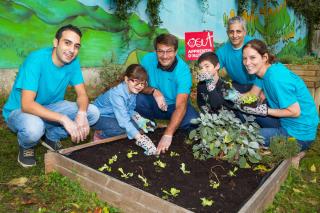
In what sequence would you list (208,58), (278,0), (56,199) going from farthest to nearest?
(278,0) → (208,58) → (56,199)

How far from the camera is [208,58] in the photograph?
3.90m

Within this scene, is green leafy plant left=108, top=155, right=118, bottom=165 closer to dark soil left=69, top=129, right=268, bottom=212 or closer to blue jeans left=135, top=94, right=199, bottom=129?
dark soil left=69, top=129, right=268, bottom=212

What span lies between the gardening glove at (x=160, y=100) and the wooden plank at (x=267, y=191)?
1487 mm

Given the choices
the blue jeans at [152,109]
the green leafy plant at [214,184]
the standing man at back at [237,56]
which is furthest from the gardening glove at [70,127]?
the standing man at back at [237,56]

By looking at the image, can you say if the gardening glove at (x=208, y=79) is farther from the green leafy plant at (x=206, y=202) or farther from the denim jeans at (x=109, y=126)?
the green leafy plant at (x=206, y=202)

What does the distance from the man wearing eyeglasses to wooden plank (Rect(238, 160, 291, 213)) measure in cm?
113

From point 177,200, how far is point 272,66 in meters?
1.82

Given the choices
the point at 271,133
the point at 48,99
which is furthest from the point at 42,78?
the point at 271,133

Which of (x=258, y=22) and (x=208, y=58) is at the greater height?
(x=258, y=22)

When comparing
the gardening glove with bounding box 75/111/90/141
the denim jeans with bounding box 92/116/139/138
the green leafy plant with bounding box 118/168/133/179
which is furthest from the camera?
the denim jeans with bounding box 92/116/139/138

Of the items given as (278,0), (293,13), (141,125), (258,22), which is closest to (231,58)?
(141,125)

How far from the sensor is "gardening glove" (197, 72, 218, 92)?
3895 millimetres

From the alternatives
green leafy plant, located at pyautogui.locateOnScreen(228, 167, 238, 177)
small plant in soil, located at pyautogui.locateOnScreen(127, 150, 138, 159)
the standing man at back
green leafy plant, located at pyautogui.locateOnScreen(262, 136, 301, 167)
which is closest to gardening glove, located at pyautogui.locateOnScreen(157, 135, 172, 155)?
small plant in soil, located at pyautogui.locateOnScreen(127, 150, 138, 159)

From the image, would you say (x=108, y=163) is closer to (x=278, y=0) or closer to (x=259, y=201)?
(x=259, y=201)
